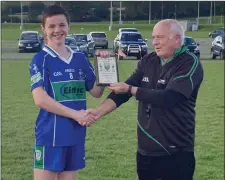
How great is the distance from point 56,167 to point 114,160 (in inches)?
138

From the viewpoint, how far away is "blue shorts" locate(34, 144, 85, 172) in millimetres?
4395

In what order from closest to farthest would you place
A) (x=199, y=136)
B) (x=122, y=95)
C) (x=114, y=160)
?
(x=122, y=95) < (x=114, y=160) < (x=199, y=136)

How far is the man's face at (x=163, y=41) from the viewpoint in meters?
4.34

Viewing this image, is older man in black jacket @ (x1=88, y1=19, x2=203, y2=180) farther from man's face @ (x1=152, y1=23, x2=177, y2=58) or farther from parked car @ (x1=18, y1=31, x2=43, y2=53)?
parked car @ (x1=18, y1=31, x2=43, y2=53)

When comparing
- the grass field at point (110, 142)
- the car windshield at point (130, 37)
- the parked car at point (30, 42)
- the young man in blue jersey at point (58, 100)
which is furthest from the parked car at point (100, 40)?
the young man in blue jersey at point (58, 100)

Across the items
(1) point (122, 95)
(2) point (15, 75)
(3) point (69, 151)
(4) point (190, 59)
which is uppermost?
(4) point (190, 59)

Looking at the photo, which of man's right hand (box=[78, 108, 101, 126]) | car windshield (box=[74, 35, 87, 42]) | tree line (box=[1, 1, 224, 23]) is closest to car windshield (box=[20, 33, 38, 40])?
car windshield (box=[74, 35, 87, 42])

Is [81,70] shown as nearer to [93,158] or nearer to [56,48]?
[56,48]

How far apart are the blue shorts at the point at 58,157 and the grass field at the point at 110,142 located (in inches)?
101

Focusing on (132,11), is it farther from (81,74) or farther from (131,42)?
(81,74)

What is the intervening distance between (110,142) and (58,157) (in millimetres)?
4607

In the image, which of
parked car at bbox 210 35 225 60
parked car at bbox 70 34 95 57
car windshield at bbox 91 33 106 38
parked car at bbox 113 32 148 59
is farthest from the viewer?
car windshield at bbox 91 33 106 38

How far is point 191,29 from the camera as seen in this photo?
66062mm

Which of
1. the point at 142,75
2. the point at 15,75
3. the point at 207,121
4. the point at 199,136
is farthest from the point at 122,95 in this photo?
the point at 15,75
